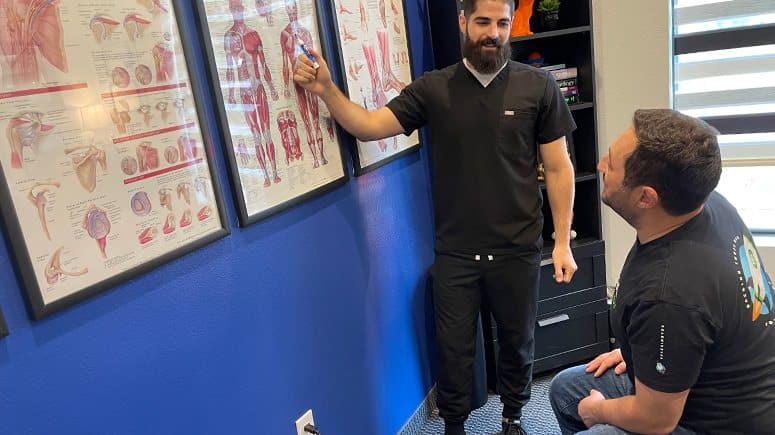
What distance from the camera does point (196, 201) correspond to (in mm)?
1252

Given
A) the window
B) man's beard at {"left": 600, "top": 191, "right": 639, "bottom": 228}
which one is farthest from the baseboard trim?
the window

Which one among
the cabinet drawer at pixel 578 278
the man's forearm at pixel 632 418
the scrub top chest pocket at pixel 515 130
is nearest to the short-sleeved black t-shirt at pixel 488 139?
the scrub top chest pocket at pixel 515 130

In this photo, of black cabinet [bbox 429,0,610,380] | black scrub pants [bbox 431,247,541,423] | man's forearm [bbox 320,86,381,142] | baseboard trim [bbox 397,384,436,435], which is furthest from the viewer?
black cabinet [bbox 429,0,610,380]

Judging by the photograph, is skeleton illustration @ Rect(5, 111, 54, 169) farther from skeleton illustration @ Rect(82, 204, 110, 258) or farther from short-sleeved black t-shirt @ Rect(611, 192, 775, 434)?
short-sleeved black t-shirt @ Rect(611, 192, 775, 434)

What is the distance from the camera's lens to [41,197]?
0.96m

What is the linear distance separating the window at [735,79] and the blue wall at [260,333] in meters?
1.26

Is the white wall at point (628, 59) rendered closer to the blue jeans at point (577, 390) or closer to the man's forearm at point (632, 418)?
the blue jeans at point (577, 390)

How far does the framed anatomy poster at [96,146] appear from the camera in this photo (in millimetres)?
935

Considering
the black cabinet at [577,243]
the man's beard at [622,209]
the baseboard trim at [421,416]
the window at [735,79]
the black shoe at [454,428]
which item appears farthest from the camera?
the window at [735,79]

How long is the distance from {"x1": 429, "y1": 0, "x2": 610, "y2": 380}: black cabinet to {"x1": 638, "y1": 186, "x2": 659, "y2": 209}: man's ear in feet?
3.96

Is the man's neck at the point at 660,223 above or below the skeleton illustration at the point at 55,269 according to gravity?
below

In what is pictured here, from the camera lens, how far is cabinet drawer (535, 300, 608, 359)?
247 cm

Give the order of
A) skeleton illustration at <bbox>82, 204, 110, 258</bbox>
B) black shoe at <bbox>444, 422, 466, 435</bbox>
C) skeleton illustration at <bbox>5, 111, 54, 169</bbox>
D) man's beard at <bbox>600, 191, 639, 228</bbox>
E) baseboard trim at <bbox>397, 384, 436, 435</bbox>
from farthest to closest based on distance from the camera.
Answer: baseboard trim at <bbox>397, 384, 436, 435</bbox> < black shoe at <bbox>444, 422, 466, 435</bbox> < man's beard at <bbox>600, 191, 639, 228</bbox> < skeleton illustration at <bbox>82, 204, 110, 258</bbox> < skeleton illustration at <bbox>5, 111, 54, 169</bbox>

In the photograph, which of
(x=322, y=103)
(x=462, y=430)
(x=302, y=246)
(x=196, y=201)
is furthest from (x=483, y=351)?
(x=196, y=201)
